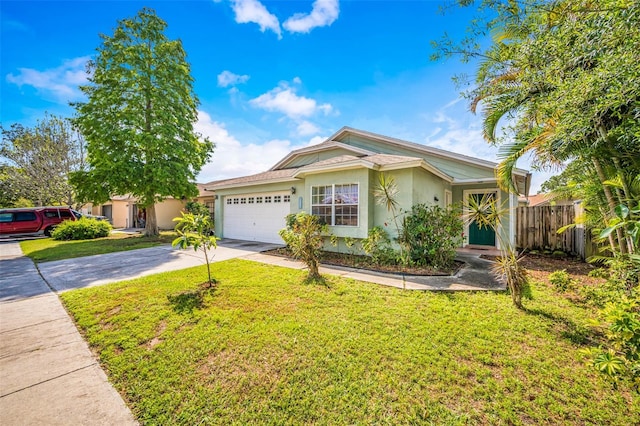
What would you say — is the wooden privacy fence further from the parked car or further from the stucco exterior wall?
the parked car

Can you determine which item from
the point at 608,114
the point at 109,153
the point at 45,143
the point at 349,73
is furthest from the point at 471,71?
the point at 45,143

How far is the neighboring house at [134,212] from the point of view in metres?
21.5

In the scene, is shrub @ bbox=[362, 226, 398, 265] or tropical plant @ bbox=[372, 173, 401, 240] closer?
shrub @ bbox=[362, 226, 398, 265]

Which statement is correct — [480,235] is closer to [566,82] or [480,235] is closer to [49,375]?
[566,82]

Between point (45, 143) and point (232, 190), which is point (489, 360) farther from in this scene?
point (45, 143)

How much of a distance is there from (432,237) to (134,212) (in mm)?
26864

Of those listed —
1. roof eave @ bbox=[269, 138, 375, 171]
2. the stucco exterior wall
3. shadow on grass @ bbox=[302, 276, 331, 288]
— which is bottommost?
shadow on grass @ bbox=[302, 276, 331, 288]

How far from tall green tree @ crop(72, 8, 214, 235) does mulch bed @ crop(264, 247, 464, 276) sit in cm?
904

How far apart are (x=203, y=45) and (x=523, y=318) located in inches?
499

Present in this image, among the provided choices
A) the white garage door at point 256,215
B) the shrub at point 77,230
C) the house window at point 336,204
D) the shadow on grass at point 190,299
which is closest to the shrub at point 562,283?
the house window at point 336,204

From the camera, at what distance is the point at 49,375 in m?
2.93

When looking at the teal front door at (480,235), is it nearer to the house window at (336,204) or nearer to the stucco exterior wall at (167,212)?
the house window at (336,204)

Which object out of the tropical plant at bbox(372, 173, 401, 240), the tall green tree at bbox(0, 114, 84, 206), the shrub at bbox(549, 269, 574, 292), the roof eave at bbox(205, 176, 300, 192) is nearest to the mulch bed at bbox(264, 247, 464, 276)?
the tropical plant at bbox(372, 173, 401, 240)

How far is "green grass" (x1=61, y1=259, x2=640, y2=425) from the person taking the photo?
2.38 meters
